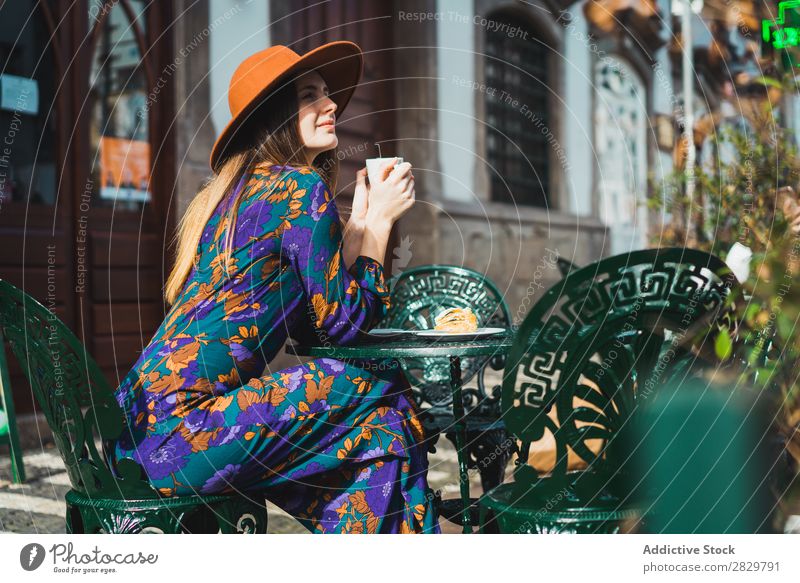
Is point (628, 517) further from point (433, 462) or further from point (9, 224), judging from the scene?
point (9, 224)

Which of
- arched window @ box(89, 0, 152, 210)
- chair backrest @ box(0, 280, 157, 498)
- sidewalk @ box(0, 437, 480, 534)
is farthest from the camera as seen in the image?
arched window @ box(89, 0, 152, 210)

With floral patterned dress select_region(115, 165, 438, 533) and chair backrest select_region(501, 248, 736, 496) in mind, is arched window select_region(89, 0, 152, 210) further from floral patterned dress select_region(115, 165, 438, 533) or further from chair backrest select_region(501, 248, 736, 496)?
chair backrest select_region(501, 248, 736, 496)

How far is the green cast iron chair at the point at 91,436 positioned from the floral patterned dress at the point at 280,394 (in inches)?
1.6

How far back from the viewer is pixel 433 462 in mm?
4191

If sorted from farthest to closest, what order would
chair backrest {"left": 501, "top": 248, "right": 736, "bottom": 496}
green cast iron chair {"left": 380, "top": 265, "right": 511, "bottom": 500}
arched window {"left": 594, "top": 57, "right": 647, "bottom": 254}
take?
arched window {"left": 594, "top": 57, "right": 647, "bottom": 254}
green cast iron chair {"left": 380, "top": 265, "right": 511, "bottom": 500}
chair backrest {"left": 501, "top": 248, "right": 736, "bottom": 496}

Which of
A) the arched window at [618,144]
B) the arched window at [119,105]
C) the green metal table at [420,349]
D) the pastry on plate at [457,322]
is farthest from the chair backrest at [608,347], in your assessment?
the arched window at [618,144]

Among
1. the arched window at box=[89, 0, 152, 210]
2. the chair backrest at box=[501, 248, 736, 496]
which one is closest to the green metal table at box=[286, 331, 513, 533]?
the chair backrest at box=[501, 248, 736, 496]

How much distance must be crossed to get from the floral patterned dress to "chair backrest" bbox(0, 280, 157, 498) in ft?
0.19

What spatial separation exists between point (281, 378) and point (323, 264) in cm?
27

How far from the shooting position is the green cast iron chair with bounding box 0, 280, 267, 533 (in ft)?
6.08

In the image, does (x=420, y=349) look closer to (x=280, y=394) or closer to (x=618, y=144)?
(x=280, y=394)

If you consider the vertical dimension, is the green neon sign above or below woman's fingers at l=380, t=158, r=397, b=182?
above


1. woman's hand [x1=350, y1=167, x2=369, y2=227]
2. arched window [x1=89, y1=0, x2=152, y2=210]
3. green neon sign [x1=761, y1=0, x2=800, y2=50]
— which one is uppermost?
arched window [x1=89, y1=0, x2=152, y2=210]

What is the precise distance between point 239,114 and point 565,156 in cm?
789
